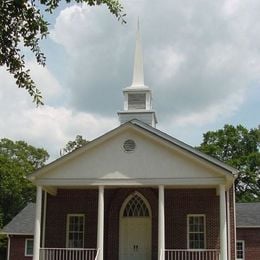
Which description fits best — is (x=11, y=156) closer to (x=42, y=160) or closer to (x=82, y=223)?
(x=42, y=160)

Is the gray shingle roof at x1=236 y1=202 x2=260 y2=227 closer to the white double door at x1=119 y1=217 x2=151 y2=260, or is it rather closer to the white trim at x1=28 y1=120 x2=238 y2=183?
the white double door at x1=119 y1=217 x2=151 y2=260

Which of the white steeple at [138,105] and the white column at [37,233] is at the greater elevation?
the white steeple at [138,105]

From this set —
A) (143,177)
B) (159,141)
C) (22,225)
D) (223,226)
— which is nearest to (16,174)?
(22,225)

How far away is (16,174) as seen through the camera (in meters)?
53.3

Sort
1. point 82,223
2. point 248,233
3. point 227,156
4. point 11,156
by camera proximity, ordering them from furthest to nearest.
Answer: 1. point 11,156
2. point 227,156
3. point 248,233
4. point 82,223

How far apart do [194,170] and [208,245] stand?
12.2 ft

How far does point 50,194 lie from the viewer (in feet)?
80.9

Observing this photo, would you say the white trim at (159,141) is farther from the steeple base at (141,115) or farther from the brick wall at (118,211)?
the steeple base at (141,115)

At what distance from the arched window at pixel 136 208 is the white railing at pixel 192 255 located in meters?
2.30

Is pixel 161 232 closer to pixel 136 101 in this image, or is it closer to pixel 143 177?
pixel 143 177

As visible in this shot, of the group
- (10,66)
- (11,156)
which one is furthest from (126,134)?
(11,156)

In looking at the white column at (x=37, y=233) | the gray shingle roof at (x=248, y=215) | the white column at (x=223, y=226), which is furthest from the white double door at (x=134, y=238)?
the gray shingle roof at (x=248, y=215)

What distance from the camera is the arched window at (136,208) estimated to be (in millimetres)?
24375

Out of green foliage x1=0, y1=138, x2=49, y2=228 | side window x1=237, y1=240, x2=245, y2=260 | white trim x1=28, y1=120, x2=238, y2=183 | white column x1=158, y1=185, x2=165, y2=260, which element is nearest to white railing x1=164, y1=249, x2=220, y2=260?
white column x1=158, y1=185, x2=165, y2=260
